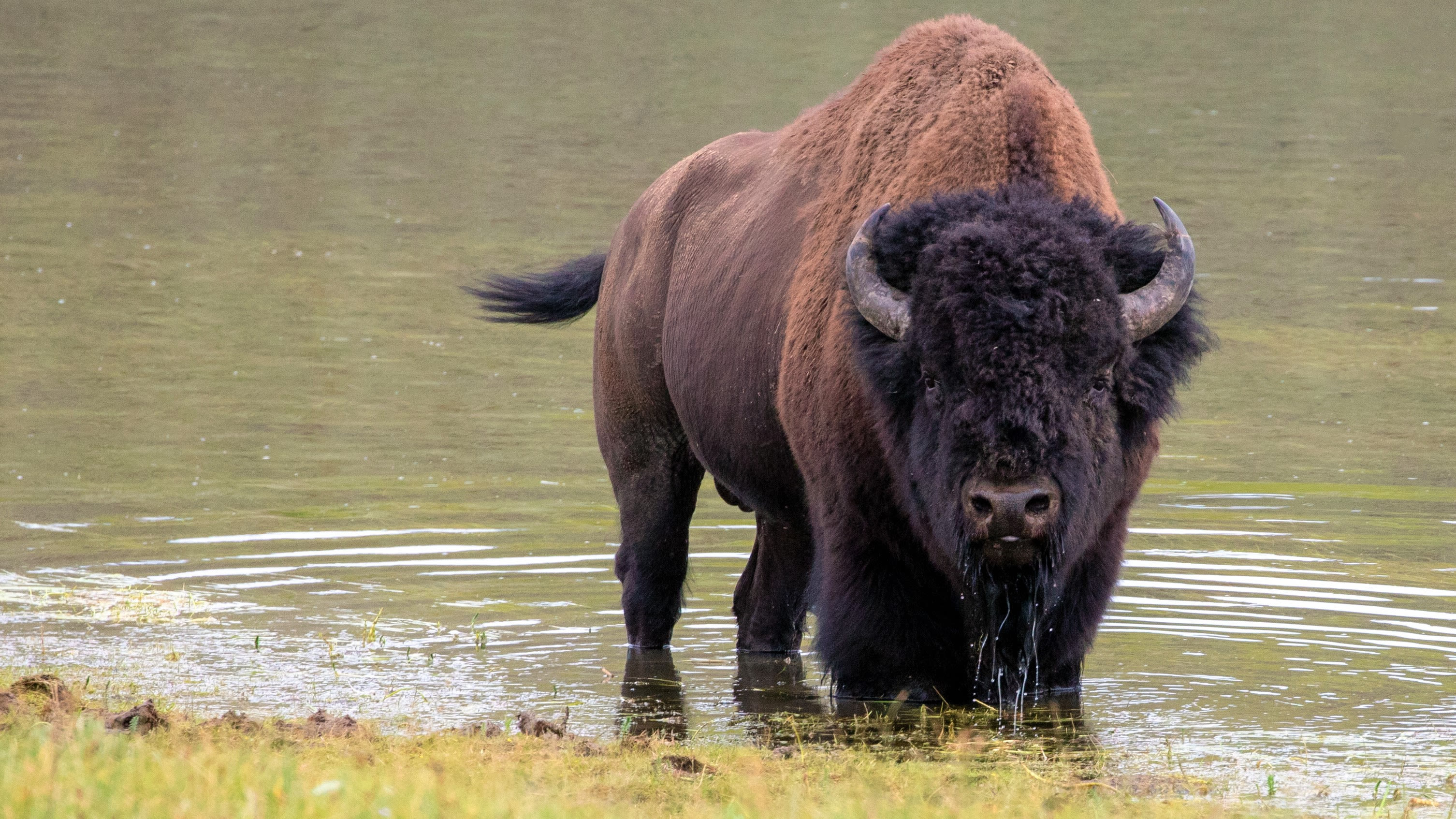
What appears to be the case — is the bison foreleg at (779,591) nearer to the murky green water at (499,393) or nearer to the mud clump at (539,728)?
the murky green water at (499,393)

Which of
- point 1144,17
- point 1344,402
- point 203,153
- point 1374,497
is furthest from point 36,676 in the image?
point 1144,17

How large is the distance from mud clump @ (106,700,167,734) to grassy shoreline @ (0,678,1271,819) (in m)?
0.02

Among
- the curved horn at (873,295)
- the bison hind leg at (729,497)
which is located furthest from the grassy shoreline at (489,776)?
the bison hind leg at (729,497)

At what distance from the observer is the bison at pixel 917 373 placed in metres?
5.73

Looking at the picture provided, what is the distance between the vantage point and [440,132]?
28266 mm

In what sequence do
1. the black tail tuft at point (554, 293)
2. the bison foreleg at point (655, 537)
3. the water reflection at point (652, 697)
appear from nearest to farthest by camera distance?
the water reflection at point (652, 697), the bison foreleg at point (655, 537), the black tail tuft at point (554, 293)

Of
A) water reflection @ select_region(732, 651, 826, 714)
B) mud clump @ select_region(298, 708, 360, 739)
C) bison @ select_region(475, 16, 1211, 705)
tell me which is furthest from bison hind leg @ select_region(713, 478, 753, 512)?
mud clump @ select_region(298, 708, 360, 739)

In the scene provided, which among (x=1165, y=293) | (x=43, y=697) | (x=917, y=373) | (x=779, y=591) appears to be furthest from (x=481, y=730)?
(x=1165, y=293)

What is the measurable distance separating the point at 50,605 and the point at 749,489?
309 centimetres

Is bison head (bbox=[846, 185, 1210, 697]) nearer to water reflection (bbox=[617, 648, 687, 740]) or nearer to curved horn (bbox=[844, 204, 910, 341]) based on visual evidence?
curved horn (bbox=[844, 204, 910, 341])

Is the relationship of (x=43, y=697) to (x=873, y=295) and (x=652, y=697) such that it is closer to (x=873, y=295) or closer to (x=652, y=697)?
(x=652, y=697)

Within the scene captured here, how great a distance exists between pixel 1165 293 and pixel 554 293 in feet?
14.1

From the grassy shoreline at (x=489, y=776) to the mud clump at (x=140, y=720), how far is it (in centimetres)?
2

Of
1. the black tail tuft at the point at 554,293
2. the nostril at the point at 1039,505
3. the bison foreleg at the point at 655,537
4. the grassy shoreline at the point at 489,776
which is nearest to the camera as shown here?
the grassy shoreline at the point at 489,776
